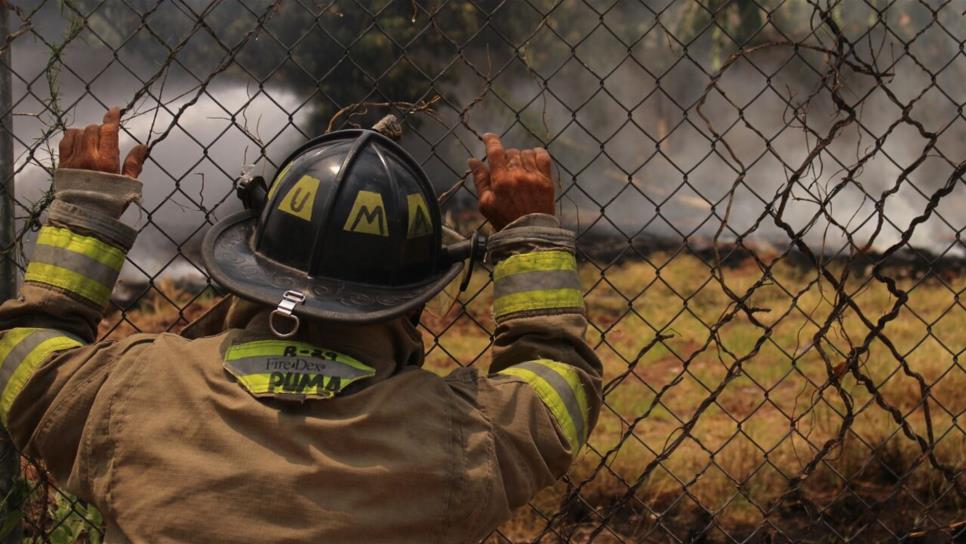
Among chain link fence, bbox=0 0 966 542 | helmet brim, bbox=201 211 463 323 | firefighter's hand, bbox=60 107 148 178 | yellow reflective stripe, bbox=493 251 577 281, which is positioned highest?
chain link fence, bbox=0 0 966 542

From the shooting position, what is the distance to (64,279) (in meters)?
2.08

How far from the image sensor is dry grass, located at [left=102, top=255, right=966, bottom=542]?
3.35m

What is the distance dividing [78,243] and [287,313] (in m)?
0.57

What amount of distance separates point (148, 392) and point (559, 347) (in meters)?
0.80

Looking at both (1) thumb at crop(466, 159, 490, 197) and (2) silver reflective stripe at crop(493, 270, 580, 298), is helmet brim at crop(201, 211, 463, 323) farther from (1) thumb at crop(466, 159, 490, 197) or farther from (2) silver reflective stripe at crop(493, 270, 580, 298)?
(1) thumb at crop(466, 159, 490, 197)

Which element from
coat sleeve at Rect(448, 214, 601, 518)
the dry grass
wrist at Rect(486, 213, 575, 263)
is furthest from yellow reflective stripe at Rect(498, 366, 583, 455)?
the dry grass

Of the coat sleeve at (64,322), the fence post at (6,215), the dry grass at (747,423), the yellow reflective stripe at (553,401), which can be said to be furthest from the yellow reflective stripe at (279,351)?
the fence post at (6,215)

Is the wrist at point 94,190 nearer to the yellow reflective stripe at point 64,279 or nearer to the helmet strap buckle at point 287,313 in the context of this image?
the yellow reflective stripe at point 64,279

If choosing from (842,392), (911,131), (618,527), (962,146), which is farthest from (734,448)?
(962,146)

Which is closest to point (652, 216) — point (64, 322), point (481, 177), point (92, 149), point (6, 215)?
point (481, 177)

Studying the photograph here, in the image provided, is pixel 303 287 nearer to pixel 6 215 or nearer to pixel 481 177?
pixel 481 177

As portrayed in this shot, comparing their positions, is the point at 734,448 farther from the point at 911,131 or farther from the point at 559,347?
the point at 911,131

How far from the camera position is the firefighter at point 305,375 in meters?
1.78

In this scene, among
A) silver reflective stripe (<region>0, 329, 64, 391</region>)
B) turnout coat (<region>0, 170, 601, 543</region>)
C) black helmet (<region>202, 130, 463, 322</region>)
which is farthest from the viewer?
silver reflective stripe (<region>0, 329, 64, 391</region>)
